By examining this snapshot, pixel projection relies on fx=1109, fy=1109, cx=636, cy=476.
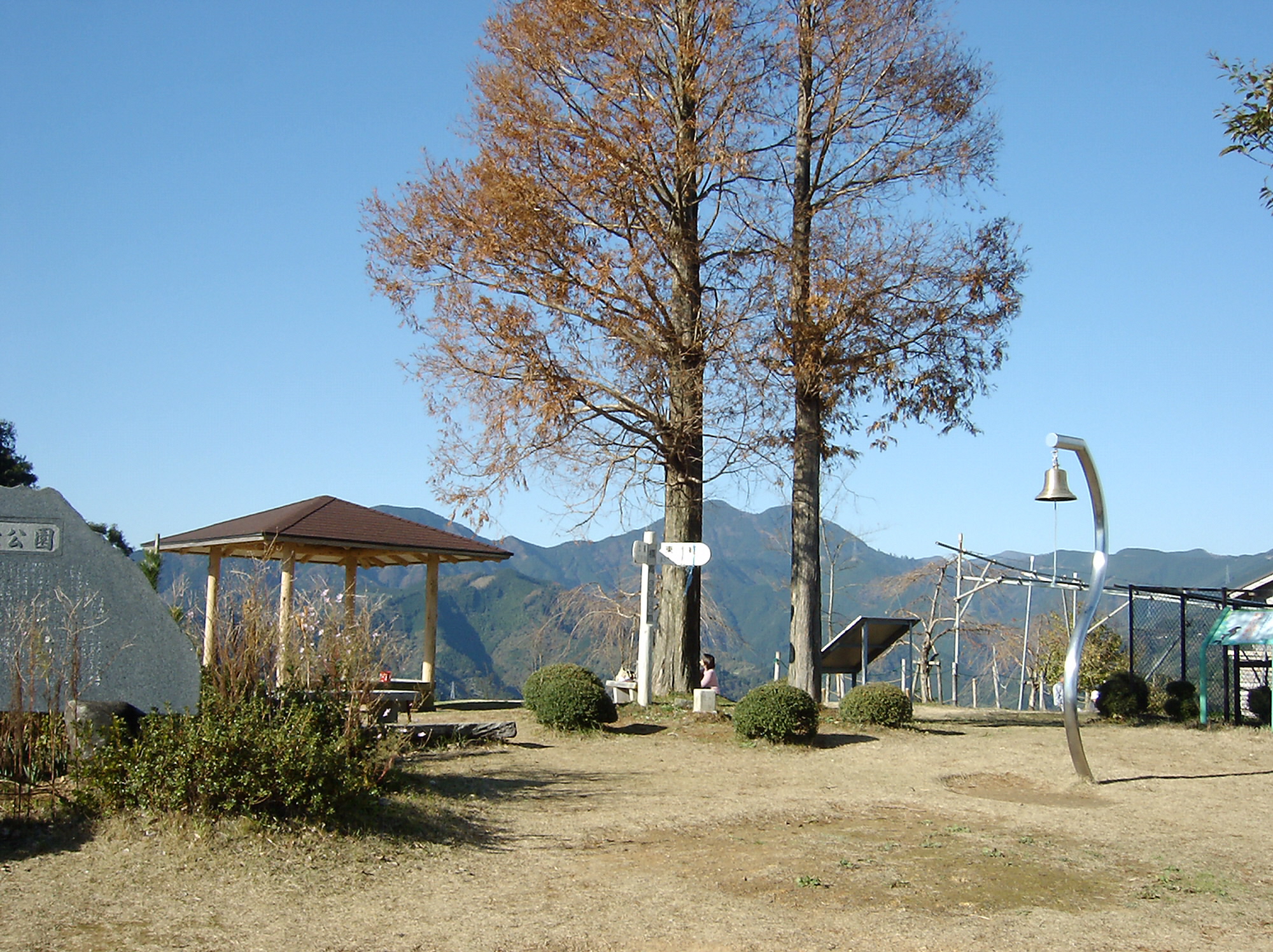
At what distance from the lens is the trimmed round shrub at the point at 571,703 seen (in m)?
12.3

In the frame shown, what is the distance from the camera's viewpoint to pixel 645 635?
13.6 meters

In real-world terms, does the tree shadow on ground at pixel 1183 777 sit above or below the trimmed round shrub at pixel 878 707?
below

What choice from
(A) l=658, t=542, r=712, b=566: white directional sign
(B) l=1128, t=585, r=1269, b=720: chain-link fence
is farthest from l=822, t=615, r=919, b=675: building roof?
(A) l=658, t=542, r=712, b=566: white directional sign

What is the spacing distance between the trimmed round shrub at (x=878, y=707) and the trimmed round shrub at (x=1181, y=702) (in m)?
5.08

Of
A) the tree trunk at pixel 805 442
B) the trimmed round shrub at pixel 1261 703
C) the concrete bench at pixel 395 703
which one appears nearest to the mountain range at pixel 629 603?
the concrete bench at pixel 395 703

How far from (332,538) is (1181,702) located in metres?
12.4

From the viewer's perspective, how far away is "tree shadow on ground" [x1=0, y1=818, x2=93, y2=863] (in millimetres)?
5824

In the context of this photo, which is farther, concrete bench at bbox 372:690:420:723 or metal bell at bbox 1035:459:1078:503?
concrete bench at bbox 372:690:420:723

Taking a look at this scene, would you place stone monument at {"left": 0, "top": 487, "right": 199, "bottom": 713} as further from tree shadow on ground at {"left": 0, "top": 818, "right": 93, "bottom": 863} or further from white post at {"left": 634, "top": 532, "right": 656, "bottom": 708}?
white post at {"left": 634, "top": 532, "right": 656, "bottom": 708}

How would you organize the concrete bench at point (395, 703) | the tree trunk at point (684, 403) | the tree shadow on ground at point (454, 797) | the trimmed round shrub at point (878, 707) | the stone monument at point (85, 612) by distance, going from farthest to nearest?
the tree trunk at point (684, 403)
the trimmed round shrub at point (878, 707)
the concrete bench at point (395, 703)
the stone monument at point (85, 612)
the tree shadow on ground at point (454, 797)

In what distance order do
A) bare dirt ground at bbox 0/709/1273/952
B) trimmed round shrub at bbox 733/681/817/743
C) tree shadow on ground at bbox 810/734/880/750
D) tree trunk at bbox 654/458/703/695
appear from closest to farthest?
1. bare dirt ground at bbox 0/709/1273/952
2. trimmed round shrub at bbox 733/681/817/743
3. tree shadow on ground at bbox 810/734/880/750
4. tree trunk at bbox 654/458/703/695

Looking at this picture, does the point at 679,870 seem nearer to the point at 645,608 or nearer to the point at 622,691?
the point at 645,608

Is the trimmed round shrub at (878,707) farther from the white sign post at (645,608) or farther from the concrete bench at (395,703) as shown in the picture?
the concrete bench at (395,703)

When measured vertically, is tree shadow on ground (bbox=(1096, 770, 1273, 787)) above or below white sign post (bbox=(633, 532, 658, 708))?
below
